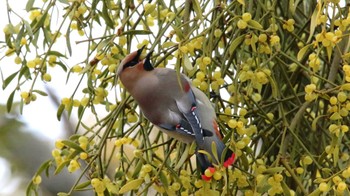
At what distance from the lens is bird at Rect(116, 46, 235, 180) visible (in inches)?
44.6

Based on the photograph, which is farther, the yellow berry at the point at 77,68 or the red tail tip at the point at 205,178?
the yellow berry at the point at 77,68

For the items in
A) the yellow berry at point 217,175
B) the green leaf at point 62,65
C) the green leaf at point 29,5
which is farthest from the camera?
the green leaf at point 62,65

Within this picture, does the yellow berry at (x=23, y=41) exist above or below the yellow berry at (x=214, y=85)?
above

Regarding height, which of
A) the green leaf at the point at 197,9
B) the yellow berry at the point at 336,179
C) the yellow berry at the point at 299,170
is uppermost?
the green leaf at the point at 197,9

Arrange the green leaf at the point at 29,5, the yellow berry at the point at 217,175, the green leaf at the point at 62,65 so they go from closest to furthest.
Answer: the yellow berry at the point at 217,175 → the green leaf at the point at 29,5 → the green leaf at the point at 62,65

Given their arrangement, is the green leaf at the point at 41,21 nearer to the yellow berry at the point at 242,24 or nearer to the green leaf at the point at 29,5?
the green leaf at the point at 29,5

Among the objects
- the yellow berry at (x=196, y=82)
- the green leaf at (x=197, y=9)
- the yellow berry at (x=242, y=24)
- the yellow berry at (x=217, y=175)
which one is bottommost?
the yellow berry at (x=217, y=175)

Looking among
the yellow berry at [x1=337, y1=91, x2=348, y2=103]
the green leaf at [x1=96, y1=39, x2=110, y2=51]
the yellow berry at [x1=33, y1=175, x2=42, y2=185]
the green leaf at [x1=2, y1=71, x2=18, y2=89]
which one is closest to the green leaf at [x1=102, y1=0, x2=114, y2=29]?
the green leaf at [x1=96, y1=39, x2=110, y2=51]

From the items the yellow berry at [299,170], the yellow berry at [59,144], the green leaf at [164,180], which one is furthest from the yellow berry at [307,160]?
the yellow berry at [59,144]

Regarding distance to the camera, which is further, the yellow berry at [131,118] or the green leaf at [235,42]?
the yellow berry at [131,118]

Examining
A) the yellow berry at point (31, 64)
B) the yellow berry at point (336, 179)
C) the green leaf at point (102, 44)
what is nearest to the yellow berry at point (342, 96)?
the yellow berry at point (336, 179)

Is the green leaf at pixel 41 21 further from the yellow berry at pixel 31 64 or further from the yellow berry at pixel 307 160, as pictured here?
the yellow berry at pixel 307 160

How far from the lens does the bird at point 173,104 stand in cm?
113

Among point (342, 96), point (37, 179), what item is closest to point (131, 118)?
point (37, 179)
